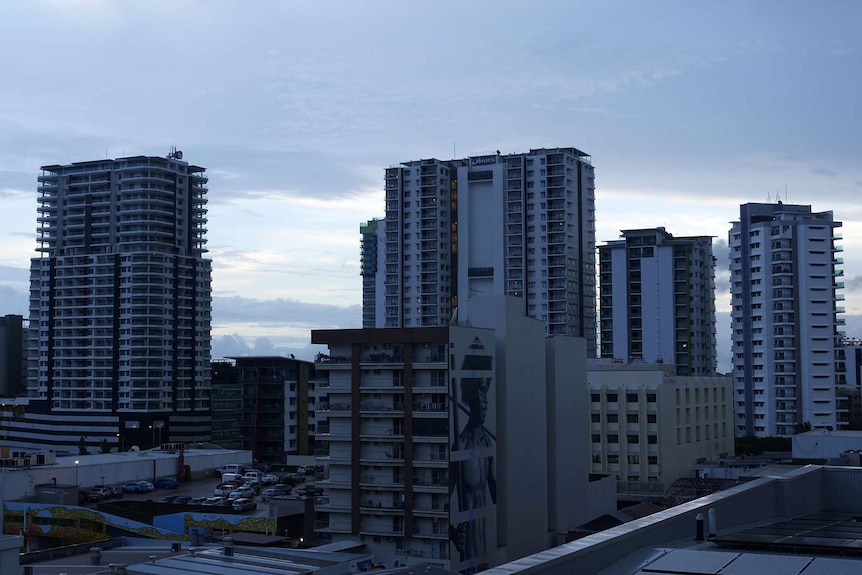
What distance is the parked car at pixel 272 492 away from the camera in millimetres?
56434

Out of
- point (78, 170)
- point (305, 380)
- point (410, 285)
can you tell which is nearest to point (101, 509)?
point (305, 380)

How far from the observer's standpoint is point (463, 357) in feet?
143

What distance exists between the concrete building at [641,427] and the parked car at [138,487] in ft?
98.9

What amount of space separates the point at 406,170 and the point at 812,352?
46686 millimetres

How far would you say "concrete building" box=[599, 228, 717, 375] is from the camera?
335 feet

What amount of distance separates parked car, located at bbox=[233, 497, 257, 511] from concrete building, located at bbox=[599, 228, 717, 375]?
192ft

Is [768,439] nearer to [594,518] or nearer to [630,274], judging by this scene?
[630,274]

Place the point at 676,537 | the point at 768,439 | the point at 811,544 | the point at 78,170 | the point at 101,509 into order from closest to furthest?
the point at 811,544
the point at 676,537
the point at 101,509
the point at 768,439
the point at 78,170

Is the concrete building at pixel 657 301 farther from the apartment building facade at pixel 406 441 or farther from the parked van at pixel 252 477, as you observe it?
the apartment building facade at pixel 406 441

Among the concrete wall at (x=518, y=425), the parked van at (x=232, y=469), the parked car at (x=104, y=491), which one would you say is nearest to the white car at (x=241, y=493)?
the parked car at (x=104, y=491)

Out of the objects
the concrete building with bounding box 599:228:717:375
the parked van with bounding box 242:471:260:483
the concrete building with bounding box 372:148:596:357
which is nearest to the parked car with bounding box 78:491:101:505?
the parked van with bounding box 242:471:260:483

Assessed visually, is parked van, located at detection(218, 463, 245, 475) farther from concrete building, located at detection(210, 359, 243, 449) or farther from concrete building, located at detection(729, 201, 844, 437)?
concrete building, located at detection(729, 201, 844, 437)

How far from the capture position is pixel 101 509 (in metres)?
51.3

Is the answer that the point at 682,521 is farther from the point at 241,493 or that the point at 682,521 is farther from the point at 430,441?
the point at 241,493
